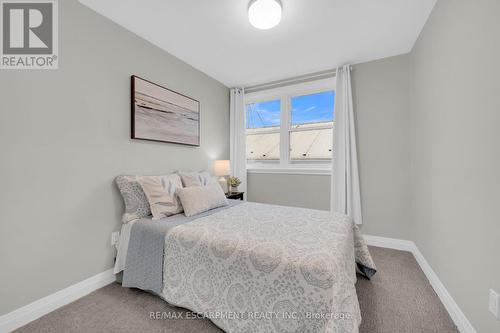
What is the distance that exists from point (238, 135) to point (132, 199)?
7.09ft

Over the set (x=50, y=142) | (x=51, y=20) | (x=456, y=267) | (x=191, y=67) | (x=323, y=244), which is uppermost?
A: (x=191, y=67)

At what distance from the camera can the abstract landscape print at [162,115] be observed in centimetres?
217

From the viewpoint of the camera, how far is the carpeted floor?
1.38 m

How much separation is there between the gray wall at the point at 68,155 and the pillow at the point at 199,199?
0.61 meters

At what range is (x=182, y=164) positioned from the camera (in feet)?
9.06

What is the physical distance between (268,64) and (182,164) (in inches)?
74.4

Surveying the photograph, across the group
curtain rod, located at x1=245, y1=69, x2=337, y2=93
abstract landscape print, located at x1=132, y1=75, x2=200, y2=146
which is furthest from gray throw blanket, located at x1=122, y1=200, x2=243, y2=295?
curtain rod, located at x1=245, y1=69, x2=337, y2=93

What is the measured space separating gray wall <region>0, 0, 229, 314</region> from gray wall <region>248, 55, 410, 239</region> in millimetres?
2815

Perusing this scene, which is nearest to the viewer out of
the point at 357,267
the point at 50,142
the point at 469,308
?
the point at 469,308

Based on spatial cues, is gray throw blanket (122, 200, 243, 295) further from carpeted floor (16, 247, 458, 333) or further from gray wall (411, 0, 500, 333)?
gray wall (411, 0, 500, 333)

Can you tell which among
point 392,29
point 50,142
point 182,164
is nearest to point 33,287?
point 50,142

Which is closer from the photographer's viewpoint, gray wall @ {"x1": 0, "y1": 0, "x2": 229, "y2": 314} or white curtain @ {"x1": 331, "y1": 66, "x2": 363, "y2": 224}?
gray wall @ {"x1": 0, "y1": 0, "x2": 229, "y2": 314}

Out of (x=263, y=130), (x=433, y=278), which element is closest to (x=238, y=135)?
(x=263, y=130)

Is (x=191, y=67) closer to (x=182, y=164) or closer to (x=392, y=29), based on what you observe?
(x=182, y=164)
